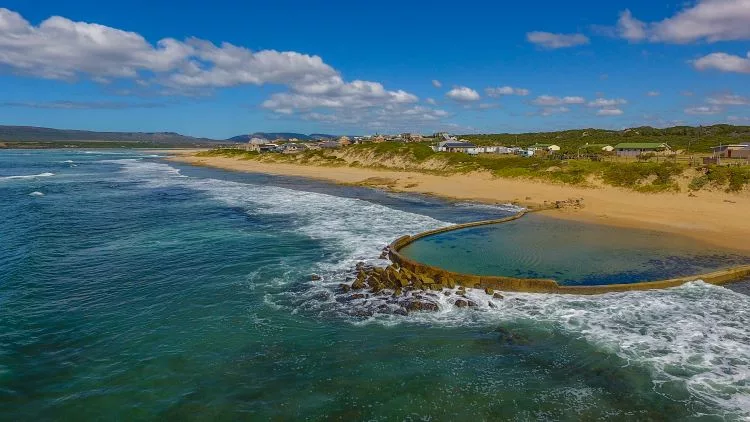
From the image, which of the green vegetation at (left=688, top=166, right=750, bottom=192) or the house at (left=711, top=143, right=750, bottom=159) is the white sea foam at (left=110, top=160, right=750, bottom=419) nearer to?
the green vegetation at (left=688, top=166, right=750, bottom=192)

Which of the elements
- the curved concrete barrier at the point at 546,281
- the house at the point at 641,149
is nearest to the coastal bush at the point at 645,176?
the house at the point at 641,149

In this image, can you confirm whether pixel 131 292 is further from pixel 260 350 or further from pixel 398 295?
pixel 398 295

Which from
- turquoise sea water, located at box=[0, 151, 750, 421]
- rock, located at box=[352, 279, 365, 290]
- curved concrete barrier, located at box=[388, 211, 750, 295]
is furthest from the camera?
rock, located at box=[352, 279, 365, 290]

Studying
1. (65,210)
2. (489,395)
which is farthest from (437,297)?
(65,210)

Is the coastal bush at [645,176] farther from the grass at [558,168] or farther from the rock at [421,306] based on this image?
the rock at [421,306]

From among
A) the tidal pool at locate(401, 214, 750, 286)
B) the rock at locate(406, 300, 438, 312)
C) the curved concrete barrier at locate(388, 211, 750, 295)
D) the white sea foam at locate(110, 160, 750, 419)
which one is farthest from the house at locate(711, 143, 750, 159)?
the rock at locate(406, 300, 438, 312)

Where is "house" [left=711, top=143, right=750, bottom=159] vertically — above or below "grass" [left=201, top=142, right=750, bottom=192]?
above

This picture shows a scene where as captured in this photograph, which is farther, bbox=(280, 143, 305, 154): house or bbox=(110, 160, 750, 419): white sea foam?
bbox=(280, 143, 305, 154): house

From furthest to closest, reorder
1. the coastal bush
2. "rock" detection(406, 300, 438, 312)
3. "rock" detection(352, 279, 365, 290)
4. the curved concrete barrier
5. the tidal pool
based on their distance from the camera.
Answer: the coastal bush → the tidal pool → "rock" detection(352, 279, 365, 290) → the curved concrete barrier → "rock" detection(406, 300, 438, 312)
